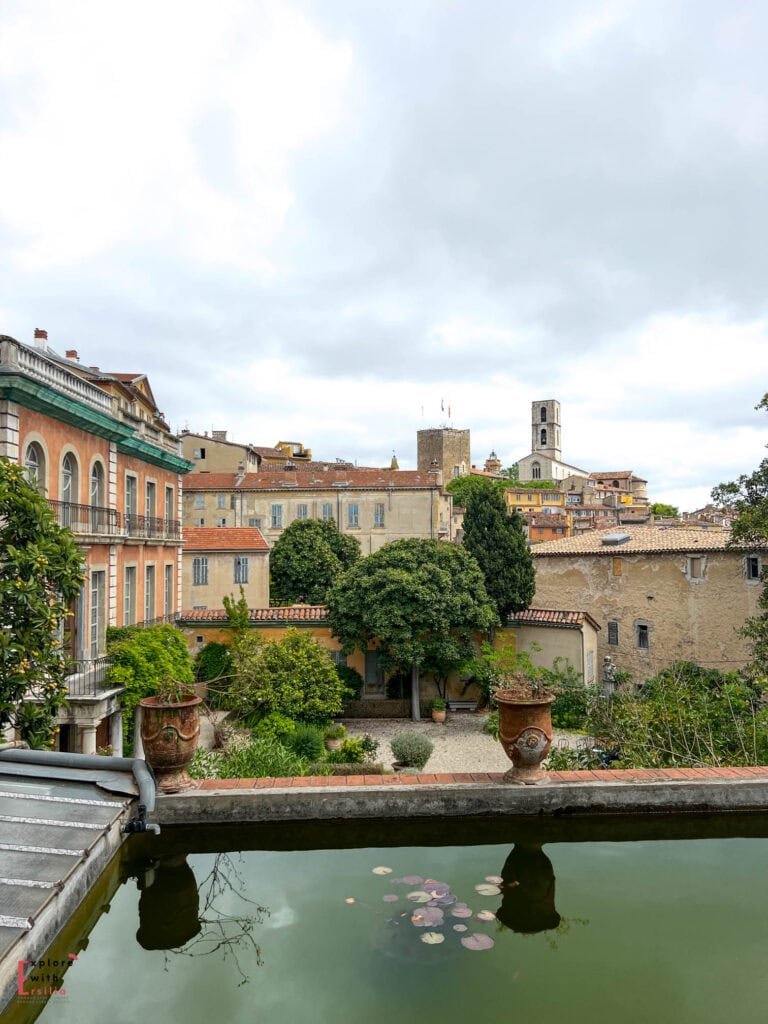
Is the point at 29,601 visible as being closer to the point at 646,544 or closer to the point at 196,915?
the point at 196,915

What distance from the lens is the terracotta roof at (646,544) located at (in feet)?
86.5

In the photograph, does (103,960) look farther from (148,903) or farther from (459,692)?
(459,692)

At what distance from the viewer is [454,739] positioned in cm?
2144

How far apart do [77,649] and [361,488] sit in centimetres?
3419

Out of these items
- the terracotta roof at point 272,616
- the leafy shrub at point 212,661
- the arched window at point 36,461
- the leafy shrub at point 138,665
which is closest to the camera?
the arched window at point 36,461

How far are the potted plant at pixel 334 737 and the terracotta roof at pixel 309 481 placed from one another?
98.7ft

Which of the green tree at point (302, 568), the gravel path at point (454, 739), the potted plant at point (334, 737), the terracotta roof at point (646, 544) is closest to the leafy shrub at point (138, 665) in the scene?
the potted plant at point (334, 737)

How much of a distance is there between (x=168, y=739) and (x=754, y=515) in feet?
64.1

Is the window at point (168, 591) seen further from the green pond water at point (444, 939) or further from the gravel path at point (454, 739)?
the green pond water at point (444, 939)

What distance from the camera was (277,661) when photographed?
20391 millimetres

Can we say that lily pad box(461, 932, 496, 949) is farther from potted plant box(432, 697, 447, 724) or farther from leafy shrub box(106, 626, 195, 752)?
potted plant box(432, 697, 447, 724)

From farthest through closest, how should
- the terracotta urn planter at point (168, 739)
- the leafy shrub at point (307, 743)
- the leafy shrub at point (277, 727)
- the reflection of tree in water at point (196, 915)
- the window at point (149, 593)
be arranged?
1. the window at point (149, 593)
2. the leafy shrub at point (277, 727)
3. the leafy shrub at point (307, 743)
4. the terracotta urn planter at point (168, 739)
5. the reflection of tree in water at point (196, 915)

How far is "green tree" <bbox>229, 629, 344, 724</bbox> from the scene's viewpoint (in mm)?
19719

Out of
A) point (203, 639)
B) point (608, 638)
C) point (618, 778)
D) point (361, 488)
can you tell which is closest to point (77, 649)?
point (203, 639)
